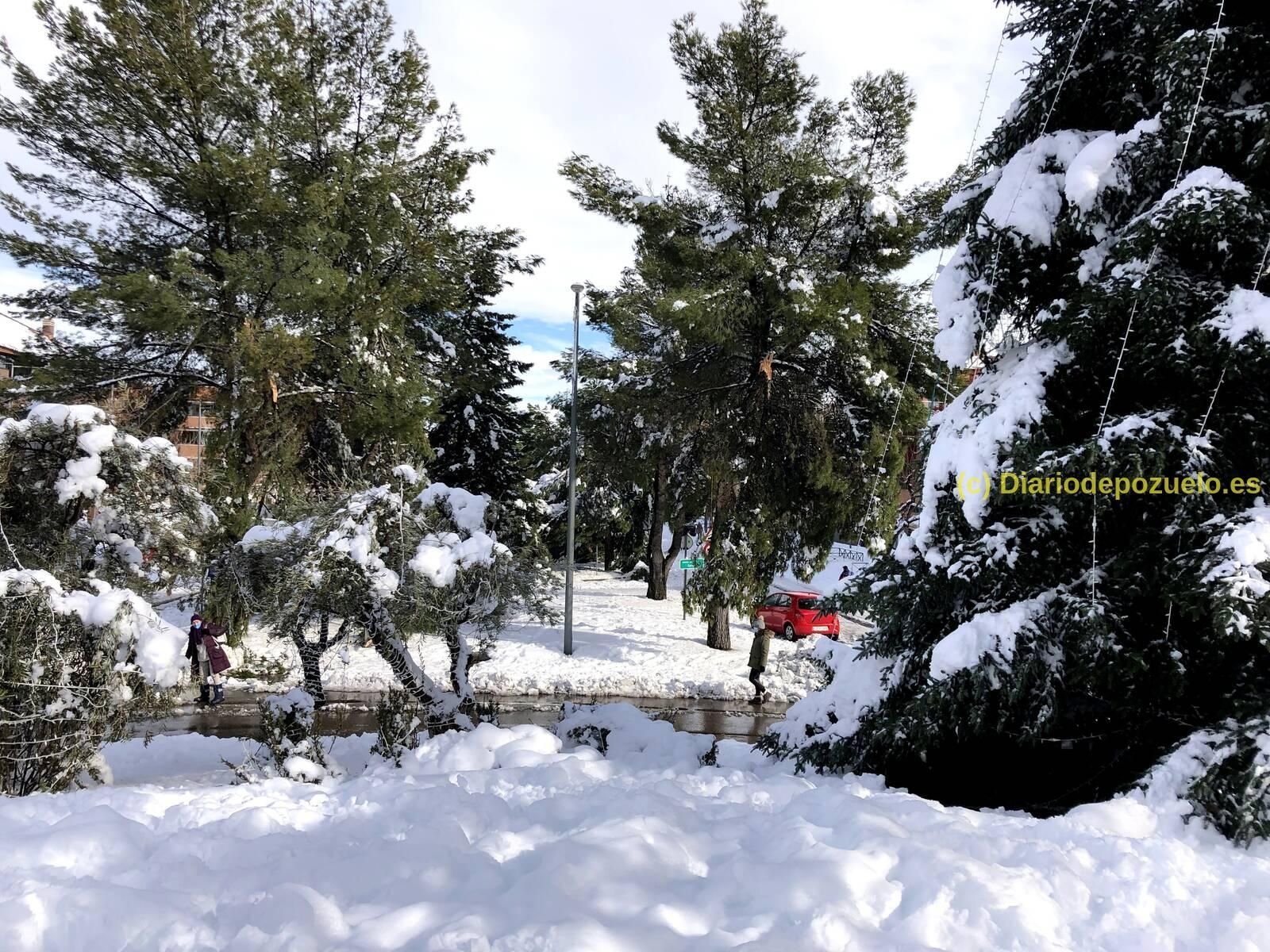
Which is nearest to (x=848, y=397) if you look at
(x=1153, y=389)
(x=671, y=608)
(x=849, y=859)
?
(x=671, y=608)

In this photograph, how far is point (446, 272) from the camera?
1608 centimetres

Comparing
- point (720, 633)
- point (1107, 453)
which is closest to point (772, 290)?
point (720, 633)

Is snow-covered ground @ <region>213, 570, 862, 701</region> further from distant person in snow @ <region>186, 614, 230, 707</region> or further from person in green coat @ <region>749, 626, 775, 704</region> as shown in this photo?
distant person in snow @ <region>186, 614, 230, 707</region>

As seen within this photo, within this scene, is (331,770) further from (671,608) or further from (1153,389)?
(671,608)

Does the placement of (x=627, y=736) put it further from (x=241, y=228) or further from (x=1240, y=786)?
(x=241, y=228)

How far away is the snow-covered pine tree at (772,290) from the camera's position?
12.4 m

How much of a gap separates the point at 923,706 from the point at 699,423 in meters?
10.1

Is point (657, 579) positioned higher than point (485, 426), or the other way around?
point (485, 426)

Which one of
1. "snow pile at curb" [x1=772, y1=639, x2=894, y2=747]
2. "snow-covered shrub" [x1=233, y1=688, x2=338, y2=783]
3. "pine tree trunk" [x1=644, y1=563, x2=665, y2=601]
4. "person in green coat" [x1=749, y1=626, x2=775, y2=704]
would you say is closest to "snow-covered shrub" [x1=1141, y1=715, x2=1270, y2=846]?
"snow pile at curb" [x1=772, y1=639, x2=894, y2=747]

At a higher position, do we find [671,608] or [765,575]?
[765,575]

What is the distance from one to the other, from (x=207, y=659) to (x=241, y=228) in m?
7.66

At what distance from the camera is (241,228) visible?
1309 cm

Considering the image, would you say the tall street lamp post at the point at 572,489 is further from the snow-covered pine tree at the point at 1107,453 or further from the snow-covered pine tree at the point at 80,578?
the snow-covered pine tree at the point at 1107,453

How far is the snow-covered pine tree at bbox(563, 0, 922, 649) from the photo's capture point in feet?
40.8
